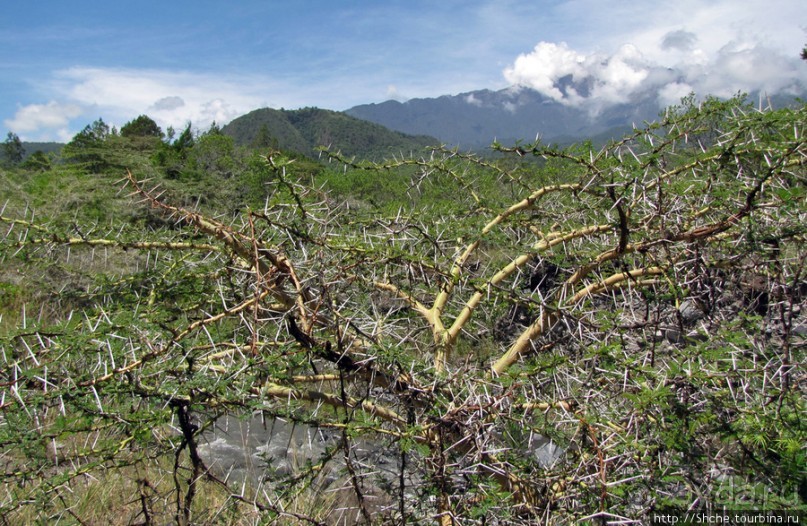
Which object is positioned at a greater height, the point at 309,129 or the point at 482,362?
the point at 309,129

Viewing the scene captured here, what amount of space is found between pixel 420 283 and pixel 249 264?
709 mm

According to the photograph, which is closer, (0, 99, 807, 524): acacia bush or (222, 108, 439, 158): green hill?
(0, 99, 807, 524): acacia bush

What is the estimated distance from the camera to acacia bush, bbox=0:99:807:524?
1.45 metres

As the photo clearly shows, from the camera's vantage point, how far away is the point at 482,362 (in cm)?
212

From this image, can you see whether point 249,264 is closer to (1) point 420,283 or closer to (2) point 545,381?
(1) point 420,283

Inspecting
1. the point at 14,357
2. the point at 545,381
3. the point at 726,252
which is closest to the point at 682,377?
the point at 545,381

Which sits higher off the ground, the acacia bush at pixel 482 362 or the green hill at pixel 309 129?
the green hill at pixel 309 129

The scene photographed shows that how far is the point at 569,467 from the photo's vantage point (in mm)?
1626

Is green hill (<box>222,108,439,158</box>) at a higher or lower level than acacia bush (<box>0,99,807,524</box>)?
higher

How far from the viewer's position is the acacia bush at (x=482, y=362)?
57.1 inches

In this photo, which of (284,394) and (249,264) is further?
(284,394)

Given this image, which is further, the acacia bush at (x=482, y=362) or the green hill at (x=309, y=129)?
the green hill at (x=309, y=129)

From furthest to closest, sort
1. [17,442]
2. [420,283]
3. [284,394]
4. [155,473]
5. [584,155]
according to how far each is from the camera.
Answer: [155,473]
[420,283]
[584,155]
[284,394]
[17,442]

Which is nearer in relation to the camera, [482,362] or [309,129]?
[482,362]
